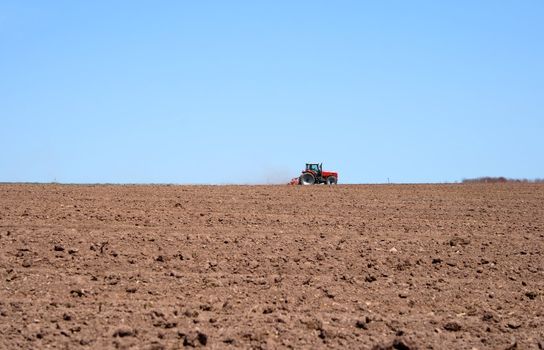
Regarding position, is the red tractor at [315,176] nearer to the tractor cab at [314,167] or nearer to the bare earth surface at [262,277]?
the tractor cab at [314,167]

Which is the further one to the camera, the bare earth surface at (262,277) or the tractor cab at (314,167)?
the tractor cab at (314,167)

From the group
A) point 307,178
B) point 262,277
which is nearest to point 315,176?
point 307,178

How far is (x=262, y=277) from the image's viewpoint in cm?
1155

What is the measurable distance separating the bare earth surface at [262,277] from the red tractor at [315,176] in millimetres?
17772

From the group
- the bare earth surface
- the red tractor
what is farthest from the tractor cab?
the bare earth surface

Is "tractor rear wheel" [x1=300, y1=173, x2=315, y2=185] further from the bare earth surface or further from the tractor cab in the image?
the bare earth surface

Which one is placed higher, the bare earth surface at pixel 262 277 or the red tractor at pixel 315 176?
the red tractor at pixel 315 176

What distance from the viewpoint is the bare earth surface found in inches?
368

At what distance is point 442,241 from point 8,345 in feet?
27.9

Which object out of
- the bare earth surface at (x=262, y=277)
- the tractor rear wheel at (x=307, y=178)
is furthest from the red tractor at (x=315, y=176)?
the bare earth surface at (x=262, y=277)

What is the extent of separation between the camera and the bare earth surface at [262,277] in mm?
9352

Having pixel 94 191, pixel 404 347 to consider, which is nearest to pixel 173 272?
pixel 404 347

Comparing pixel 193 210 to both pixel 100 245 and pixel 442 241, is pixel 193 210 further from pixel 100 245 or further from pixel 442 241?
pixel 442 241

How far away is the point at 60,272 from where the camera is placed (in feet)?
37.2
